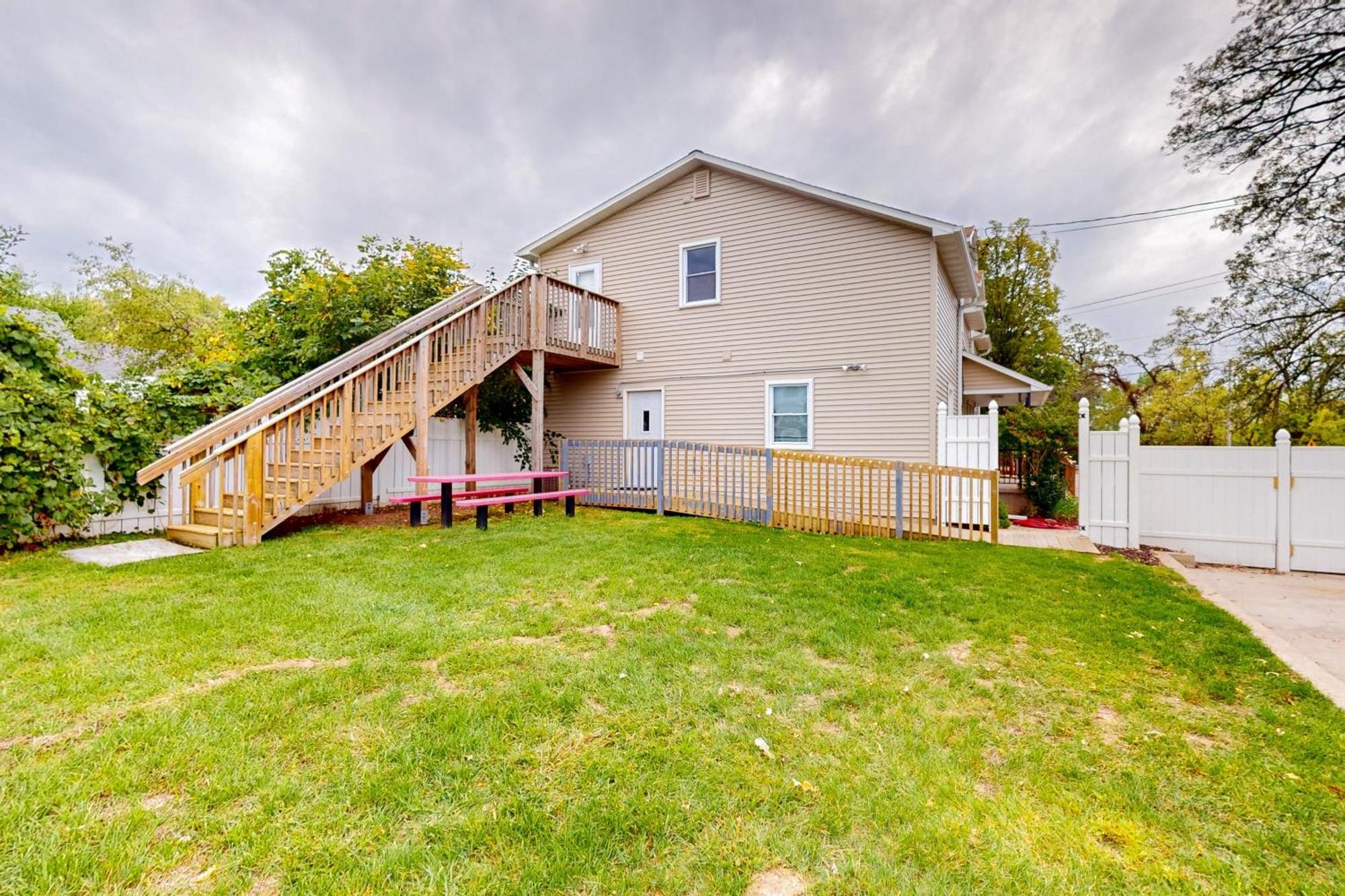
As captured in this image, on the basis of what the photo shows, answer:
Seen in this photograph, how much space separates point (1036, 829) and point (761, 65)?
1534cm

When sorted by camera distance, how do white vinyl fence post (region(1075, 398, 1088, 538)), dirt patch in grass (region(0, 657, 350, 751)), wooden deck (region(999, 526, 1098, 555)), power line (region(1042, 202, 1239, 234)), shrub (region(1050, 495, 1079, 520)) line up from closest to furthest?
dirt patch in grass (region(0, 657, 350, 751)) < wooden deck (region(999, 526, 1098, 555)) < white vinyl fence post (region(1075, 398, 1088, 538)) < shrub (region(1050, 495, 1079, 520)) < power line (region(1042, 202, 1239, 234))

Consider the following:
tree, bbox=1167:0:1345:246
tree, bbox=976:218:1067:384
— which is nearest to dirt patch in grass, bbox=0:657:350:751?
tree, bbox=1167:0:1345:246

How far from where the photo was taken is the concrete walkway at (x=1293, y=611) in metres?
3.71

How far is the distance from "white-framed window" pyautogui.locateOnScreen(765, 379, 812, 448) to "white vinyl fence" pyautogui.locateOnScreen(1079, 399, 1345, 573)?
4.23 meters

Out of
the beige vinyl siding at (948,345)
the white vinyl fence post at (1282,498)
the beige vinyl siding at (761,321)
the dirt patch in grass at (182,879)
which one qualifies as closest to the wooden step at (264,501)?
the dirt patch in grass at (182,879)

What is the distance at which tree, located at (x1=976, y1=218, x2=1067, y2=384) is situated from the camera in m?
23.3

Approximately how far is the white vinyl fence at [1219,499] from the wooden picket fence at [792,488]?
5.00ft

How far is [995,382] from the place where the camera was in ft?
43.1

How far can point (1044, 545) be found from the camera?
7.74 m

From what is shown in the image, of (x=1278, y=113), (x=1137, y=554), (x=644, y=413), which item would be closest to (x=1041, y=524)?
(x=1137, y=554)

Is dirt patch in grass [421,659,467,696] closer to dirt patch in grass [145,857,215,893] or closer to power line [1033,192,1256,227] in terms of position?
dirt patch in grass [145,857,215,893]

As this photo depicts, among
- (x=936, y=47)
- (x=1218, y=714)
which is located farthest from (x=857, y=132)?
(x=1218, y=714)

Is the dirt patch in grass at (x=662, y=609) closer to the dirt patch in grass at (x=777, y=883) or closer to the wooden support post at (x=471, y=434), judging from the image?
the dirt patch in grass at (x=777, y=883)

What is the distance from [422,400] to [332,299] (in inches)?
150
